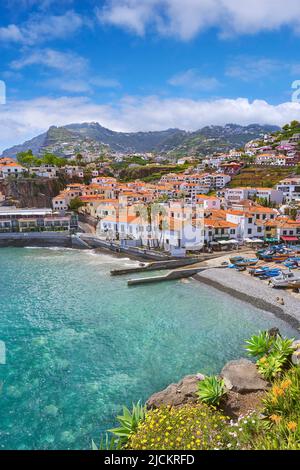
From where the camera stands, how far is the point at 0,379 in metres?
14.5

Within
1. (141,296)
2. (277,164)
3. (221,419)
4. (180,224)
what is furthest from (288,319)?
(277,164)

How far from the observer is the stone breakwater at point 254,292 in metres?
21.2

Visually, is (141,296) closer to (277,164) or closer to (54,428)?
(54,428)

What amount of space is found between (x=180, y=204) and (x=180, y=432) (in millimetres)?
46897

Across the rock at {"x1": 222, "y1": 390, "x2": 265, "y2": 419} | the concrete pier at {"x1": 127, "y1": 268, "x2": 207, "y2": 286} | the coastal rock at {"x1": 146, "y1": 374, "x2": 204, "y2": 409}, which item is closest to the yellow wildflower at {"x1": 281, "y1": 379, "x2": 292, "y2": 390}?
the rock at {"x1": 222, "y1": 390, "x2": 265, "y2": 419}

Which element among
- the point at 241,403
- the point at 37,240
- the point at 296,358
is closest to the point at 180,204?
the point at 37,240

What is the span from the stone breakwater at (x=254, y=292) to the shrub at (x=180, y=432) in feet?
46.7

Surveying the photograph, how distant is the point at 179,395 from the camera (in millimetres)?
11031

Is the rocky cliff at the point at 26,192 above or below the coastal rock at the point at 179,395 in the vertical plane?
above

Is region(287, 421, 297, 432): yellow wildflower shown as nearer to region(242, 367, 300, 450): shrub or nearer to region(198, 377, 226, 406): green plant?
region(242, 367, 300, 450): shrub

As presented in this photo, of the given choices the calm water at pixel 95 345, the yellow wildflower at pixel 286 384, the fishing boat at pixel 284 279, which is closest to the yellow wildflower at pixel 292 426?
the yellow wildflower at pixel 286 384

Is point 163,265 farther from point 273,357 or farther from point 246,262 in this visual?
point 273,357

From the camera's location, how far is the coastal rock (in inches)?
417

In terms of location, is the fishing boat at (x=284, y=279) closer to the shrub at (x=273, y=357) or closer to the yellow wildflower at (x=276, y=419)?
the shrub at (x=273, y=357)
